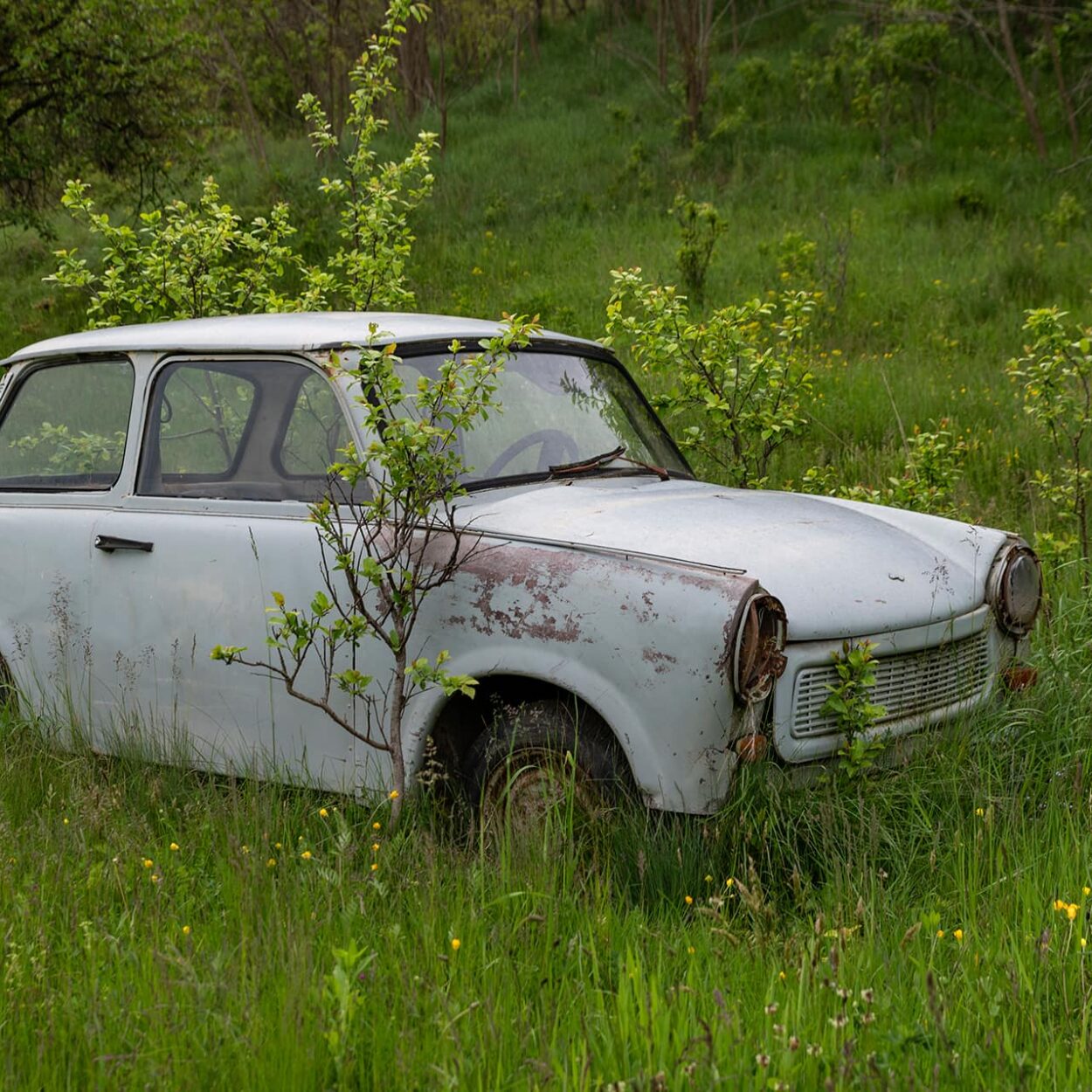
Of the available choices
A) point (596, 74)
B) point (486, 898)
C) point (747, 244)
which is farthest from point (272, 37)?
point (486, 898)

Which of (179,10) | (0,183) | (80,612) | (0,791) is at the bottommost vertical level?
(0,791)

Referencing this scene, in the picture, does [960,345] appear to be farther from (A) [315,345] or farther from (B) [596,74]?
(B) [596,74]

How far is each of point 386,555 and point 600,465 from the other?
97cm

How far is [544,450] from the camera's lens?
4.32 m

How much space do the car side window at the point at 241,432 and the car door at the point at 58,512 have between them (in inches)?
7.0

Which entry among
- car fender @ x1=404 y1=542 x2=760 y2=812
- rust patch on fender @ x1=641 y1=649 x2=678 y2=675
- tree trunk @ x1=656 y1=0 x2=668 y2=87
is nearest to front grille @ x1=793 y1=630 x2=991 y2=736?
car fender @ x1=404 y1=542 x2=760 y2=812

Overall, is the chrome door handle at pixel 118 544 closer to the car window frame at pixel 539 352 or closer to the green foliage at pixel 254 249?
the car window frame at pixel 539 352

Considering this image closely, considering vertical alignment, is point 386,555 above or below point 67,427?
below

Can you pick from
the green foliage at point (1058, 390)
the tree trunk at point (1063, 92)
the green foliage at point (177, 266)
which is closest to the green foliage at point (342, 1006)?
the green foliage at point (1058, 390)

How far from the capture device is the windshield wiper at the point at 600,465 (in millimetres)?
4309

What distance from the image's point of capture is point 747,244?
1405cm

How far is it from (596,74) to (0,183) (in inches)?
495

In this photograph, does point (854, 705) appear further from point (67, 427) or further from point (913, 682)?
point (67, 427)

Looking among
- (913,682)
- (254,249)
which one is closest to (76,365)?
(254,249)
